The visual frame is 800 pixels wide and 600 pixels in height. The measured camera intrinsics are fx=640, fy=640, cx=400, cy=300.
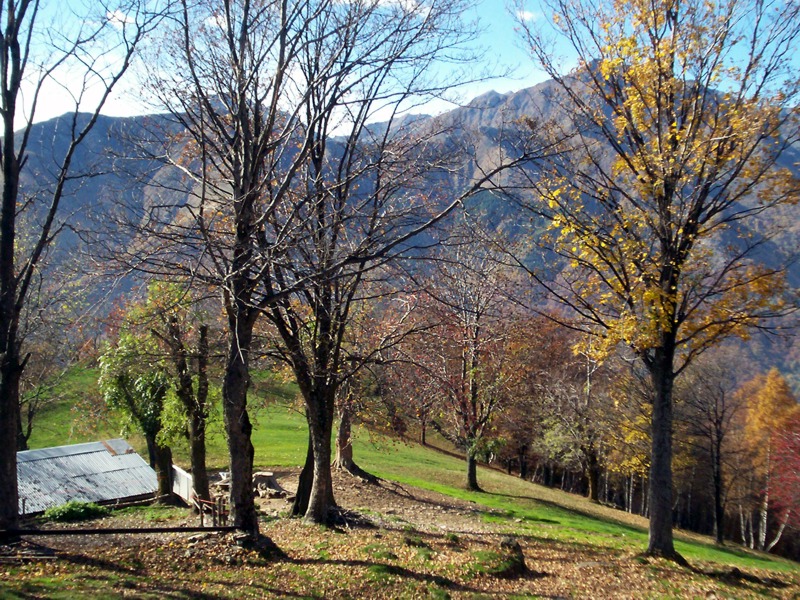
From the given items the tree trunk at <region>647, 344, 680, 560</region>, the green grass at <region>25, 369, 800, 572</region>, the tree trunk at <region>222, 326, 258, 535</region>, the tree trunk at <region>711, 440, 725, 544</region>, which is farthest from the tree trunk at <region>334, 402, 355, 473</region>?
the tree trunk at <region>711, 440, 725, 544</region>

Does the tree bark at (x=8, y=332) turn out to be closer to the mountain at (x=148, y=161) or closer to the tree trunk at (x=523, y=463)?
the mountain at (x=148, y=161)

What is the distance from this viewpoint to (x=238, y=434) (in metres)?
9.69

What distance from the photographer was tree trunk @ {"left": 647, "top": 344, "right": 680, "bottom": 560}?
1126cm

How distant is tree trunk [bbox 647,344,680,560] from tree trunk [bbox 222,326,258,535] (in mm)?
6895

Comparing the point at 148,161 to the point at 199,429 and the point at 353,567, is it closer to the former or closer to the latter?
the point at 353,567

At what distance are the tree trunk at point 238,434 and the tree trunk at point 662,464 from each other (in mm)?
6895

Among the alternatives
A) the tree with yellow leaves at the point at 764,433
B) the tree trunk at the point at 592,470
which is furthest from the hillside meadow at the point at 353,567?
the tree with yellow leaves at the point at 764,433

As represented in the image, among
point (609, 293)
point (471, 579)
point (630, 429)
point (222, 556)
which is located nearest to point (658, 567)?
point (471, 579)

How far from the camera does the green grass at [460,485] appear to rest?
61.6ft

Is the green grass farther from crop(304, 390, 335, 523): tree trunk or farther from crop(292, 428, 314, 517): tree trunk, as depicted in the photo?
crop(304, 390, 335, 523): tree trunk

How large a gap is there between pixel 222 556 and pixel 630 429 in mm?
24531

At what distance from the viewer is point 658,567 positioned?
34.3 ft

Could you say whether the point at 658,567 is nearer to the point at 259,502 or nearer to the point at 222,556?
the point at 222,556

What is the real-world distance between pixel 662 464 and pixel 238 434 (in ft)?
24.0
